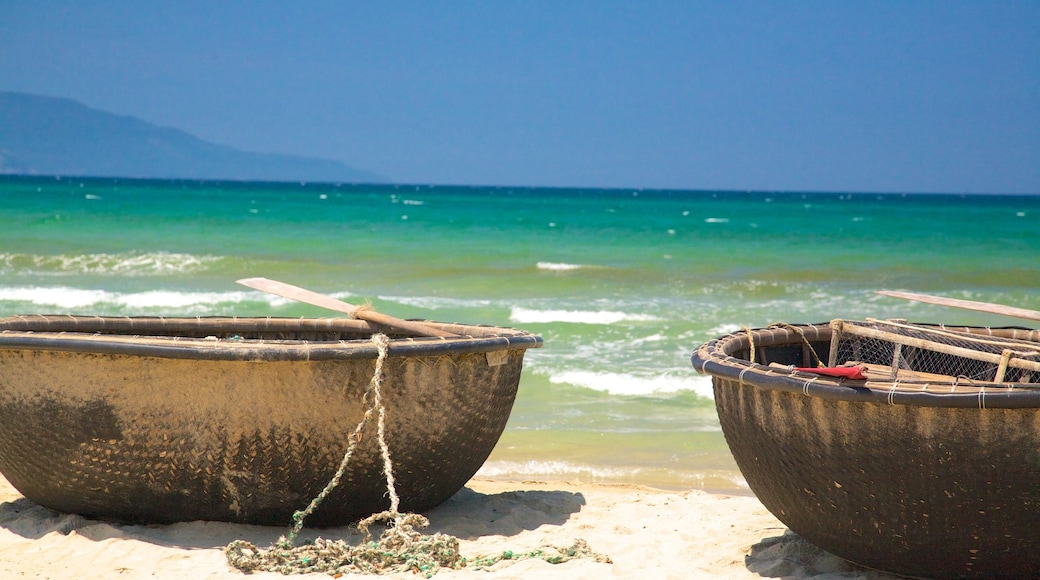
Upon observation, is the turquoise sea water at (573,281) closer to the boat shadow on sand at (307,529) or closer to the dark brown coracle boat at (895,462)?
the boat shadow on sand at (307,529)

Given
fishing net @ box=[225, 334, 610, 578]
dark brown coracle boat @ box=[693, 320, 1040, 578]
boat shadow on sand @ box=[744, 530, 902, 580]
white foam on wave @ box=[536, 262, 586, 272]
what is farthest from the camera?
white foam on wave @ box=[536, 262, 586, 272]

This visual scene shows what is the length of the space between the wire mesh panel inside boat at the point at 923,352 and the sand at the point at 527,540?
81cm

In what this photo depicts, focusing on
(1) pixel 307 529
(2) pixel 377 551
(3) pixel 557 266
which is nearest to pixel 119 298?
(3) pixel 557 266

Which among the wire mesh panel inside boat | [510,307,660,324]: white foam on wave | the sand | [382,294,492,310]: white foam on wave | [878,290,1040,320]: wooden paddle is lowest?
the sand

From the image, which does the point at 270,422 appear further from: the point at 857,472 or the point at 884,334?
the point at 884,334

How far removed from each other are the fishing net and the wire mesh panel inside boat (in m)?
1.50

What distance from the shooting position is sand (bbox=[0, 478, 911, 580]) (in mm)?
3410

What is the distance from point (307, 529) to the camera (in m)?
3.87

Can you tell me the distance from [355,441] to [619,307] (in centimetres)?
859

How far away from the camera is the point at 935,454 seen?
2730 millimetres

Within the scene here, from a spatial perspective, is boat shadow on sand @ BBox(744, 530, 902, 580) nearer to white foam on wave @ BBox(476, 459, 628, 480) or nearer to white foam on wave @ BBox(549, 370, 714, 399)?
white foam on wave @ BBox(476, 459, 628, 480)

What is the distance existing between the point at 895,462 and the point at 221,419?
2252 mm

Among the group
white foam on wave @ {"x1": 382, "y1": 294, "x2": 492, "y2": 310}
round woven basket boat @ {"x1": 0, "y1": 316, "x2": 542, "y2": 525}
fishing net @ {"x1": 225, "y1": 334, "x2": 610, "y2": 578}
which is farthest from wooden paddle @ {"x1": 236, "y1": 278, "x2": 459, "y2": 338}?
white foam on wave @ {"x1": 382, "y1": 294, "x2": 492, "y2": 310}

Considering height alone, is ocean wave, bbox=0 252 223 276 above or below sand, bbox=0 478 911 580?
above
